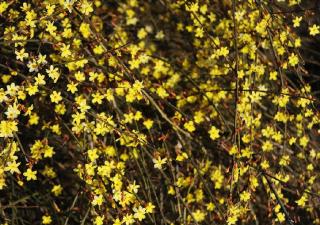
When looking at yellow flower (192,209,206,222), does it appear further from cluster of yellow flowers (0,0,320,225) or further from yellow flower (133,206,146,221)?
yellow flower (133,206,146,221)

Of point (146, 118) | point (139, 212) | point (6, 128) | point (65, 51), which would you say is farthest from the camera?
point (146, 118)

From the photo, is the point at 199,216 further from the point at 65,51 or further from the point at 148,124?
the point at 65,51

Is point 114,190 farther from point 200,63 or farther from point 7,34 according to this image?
point 200,63

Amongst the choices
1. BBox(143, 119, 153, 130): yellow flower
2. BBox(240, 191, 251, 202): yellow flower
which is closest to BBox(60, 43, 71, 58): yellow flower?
BBox(143, 119, 153, 130): yellow flower

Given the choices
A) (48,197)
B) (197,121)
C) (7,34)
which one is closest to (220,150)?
(197,121)

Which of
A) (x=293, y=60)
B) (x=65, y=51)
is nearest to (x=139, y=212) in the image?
(x=65, y=51)

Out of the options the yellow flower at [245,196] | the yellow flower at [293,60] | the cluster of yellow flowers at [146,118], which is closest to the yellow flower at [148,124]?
the cluster of yellow flowers at [146,118]

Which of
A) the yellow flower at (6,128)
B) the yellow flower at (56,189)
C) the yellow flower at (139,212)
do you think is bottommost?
the yellow flower at (139,212)

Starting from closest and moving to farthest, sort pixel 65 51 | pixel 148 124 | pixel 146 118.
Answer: pixel 65 51, pixel 148 124, pixel 146 118

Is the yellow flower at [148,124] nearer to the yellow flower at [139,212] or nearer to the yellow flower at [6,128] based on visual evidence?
the yellow flower at [139,212]
